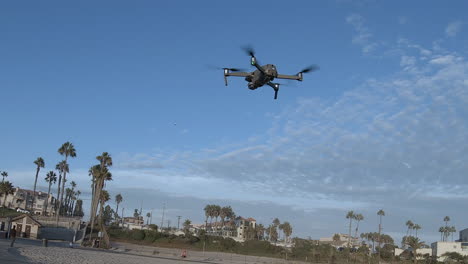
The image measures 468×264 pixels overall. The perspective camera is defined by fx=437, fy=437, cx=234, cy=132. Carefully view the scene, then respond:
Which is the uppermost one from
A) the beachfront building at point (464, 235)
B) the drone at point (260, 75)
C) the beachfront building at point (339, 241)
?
the drone at point (260, 75)

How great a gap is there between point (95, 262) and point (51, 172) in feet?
388

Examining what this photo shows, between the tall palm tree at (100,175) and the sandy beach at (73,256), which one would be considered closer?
the sandy beach at (73,256)

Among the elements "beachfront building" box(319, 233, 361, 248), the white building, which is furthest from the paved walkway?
"beachfront building" box(319, 233, 361, 248)

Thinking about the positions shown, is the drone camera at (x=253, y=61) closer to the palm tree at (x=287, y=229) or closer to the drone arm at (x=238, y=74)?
the drone arm at (x=238, y=74)

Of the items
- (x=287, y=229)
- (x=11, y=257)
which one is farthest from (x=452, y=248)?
(x=11, y=257)

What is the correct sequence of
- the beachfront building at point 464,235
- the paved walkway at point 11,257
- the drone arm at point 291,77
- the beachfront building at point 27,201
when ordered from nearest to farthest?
1. the drone arm at point 291,77
2. the paved walkway at point 11,257
3. the beachfront building at point 464,235
4. the beachfront building at point 27,201

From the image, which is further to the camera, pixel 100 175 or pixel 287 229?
pixel 287 229

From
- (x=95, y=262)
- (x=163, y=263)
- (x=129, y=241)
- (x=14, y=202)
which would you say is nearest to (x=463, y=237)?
(x=129, y=241)

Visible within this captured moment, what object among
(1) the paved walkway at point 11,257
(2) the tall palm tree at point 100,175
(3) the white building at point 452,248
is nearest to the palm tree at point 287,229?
(3) the white building at point 452,248

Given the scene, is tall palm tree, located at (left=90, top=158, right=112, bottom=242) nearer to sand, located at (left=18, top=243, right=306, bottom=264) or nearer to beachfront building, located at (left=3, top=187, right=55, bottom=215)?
sand, located at (left=18, top=243, right=306, bottom=264)

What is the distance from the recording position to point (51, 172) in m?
142

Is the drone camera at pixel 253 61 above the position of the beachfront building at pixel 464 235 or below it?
above

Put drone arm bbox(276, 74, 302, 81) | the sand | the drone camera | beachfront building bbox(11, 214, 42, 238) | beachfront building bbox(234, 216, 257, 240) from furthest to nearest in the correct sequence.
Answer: beachfront building bbox(234, 216, 257, 240) → beachfront building bbox(11, 214, 42, 238) → the sand → drone arm bbox(276, 74, 302, 81) → the drone camera

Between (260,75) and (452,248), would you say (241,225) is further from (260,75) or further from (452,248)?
(260,75)
